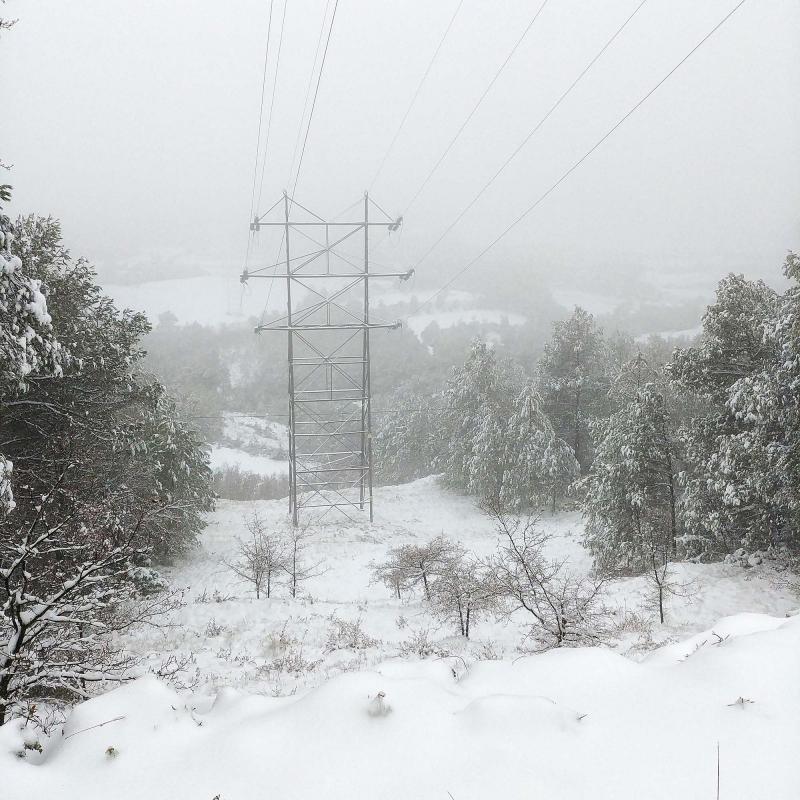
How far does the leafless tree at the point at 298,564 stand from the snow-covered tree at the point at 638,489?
366 inches

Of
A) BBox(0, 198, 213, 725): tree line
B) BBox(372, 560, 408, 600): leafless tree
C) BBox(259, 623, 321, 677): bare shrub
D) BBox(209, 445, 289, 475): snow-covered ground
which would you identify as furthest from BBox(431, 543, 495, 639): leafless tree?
BBox(209, 445, 289, 475): snow-covered ground

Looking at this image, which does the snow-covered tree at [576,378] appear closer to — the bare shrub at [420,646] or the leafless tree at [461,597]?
the leafless tree at [461,597]

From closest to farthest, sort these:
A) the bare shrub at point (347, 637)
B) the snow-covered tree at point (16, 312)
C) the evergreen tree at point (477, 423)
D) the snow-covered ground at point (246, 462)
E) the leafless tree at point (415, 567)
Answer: the snow-covered tree at point (16, 312) < the bare shrub at point (347, 637) < the leafless tree at point (415, 567) < the evergreen tree at point (477, 423) < the snow-covered ground at point (246, 462)

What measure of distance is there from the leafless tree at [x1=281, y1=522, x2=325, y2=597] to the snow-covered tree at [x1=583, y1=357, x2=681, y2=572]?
366 inches

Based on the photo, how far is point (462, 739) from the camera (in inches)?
109

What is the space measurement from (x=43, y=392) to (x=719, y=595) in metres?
14.7

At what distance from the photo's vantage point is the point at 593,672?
3420mm

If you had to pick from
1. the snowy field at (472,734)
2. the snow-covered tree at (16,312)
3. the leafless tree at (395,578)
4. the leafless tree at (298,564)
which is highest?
the snow-covered tree at (16,312)

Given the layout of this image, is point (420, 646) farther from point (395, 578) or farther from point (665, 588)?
point (665, 588)

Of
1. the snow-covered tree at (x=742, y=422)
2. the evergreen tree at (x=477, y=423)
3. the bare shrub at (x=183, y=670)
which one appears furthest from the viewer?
the evergreen tree at (x=477, y=423)

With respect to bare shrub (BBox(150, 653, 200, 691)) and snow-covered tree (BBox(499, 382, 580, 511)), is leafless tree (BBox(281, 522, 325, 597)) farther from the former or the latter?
snow-covered tree (BBox(499, 382, 580, 511))

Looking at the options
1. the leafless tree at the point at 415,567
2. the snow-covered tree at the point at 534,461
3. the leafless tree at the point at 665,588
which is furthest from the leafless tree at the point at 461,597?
the snow-covered tree at the point at 534,461

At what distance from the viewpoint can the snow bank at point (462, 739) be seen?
2.48 m

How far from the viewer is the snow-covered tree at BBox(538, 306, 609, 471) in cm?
2555
